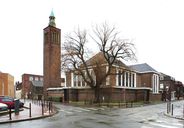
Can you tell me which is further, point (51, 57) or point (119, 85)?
point (51, 57)

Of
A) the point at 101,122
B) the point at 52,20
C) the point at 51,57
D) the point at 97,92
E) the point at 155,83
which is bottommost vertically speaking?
the point at 97,92

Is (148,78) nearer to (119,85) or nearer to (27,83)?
(119,85)

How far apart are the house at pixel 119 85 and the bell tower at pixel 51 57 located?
3988 mm

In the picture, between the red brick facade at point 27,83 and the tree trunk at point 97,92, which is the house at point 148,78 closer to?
the tree trunk at point 97,92

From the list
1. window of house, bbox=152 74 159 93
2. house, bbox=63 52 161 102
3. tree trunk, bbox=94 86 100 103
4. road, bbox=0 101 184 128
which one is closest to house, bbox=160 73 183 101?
window of house, bbox=152 74 159 93

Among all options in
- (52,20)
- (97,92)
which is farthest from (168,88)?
(97,92)

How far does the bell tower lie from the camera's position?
243 ft

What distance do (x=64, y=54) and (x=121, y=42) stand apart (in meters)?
10.7

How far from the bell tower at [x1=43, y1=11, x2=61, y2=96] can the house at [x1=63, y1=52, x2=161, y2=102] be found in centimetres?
399

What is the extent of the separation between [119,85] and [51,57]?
20.8 metres

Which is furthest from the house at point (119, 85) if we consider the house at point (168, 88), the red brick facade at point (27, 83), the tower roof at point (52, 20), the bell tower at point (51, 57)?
the red brick facade at point (27, 83)

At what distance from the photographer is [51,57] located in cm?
7419

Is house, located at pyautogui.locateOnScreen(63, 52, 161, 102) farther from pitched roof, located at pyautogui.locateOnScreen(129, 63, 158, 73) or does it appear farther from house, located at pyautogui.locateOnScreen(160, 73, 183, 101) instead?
house, located at pyautogui.locateOnScreen(160, 73, 183, 101)

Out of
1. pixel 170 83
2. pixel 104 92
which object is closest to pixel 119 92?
pixel 104 92
